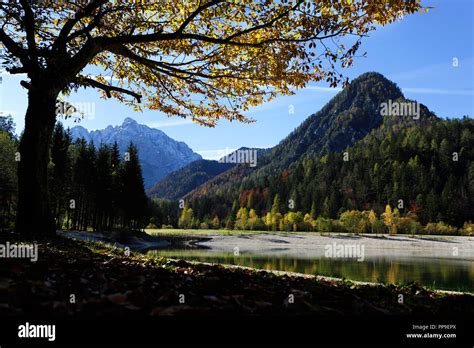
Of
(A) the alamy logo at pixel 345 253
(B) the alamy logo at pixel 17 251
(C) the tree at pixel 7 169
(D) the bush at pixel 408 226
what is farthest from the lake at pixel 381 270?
(D) the bush at pixel 408 226

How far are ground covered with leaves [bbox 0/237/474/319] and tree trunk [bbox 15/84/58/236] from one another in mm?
4298

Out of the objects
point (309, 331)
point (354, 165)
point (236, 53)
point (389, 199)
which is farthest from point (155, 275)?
point (354, 165)

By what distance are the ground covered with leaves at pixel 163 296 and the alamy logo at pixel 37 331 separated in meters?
0.14

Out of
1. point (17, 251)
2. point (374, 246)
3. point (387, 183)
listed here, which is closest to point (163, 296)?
point (17, 251)

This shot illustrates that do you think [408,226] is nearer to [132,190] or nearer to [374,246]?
[374,246]

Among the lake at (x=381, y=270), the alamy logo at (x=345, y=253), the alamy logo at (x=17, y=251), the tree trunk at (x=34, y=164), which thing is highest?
the tree trunk at (x=34, y=164)

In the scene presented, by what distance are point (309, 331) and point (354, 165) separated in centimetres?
14301

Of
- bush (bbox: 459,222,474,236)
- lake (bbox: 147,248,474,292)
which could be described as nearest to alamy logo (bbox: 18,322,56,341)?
lake (bbox: 147,248,474,292)

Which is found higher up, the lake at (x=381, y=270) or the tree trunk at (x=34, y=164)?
the tree trunk at (x=34, y=164)

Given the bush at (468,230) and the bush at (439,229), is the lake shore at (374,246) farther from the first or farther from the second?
the bush at (468,230)

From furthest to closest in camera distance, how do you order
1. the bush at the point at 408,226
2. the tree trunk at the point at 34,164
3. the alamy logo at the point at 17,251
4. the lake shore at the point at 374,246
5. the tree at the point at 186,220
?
the tree at the point at 186,220
the bush at the point at 408,226
the lake shore at the point at 374,246
the tree trunk at the point at 34,164
the alamy logo at the point at 17,251

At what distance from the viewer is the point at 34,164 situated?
8586 millimetres

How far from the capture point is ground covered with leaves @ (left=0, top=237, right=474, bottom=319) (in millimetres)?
3010

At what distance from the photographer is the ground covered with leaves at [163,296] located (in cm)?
301
